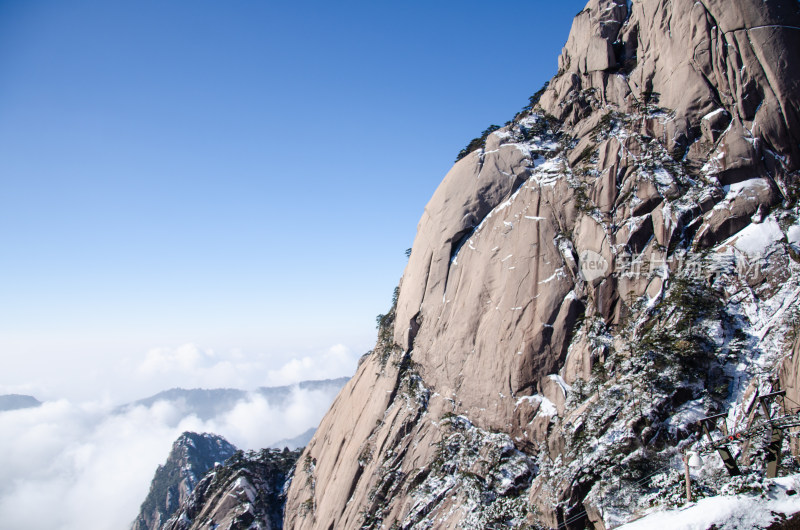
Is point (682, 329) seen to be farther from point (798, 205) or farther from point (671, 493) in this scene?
point (798, 205)

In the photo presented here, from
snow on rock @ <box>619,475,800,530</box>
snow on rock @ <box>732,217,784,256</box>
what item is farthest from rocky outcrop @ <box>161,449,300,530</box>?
snow on rock @ <box>732,217,784,256</box>

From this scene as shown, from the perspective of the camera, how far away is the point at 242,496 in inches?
1955

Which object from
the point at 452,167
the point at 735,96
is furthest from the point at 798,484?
the point at 452,167

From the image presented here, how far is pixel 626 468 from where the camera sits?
→ 2048cm

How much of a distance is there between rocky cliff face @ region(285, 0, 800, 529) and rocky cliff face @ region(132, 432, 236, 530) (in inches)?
3222

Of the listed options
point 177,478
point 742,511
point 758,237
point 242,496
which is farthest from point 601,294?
point 177,478

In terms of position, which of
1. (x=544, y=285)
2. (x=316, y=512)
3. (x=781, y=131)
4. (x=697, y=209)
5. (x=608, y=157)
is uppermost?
(x=608, y=157)

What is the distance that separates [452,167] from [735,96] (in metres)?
22.9

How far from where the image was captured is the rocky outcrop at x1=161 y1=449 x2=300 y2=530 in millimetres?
47375

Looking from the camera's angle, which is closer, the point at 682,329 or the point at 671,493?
the point at 671,493

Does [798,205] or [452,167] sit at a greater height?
[452,167]

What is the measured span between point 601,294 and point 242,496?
156 ft

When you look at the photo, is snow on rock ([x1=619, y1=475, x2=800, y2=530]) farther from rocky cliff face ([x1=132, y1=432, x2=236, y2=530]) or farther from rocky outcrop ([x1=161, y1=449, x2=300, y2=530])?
rocky cliff face ([x1=132, y1=432, x2=236, y2=530])

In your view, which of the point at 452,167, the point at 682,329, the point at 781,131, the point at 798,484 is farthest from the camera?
the point at 452,167
